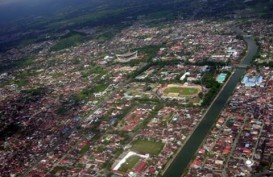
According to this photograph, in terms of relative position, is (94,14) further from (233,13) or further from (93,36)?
(233,13)

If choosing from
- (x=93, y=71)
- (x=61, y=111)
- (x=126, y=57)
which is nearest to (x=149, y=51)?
(x=126, y=57)

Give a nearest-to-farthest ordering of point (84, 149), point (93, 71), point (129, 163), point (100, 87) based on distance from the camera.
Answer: point (129, 163) < point (84, 149) < point (100, 87) < point (93, 71)

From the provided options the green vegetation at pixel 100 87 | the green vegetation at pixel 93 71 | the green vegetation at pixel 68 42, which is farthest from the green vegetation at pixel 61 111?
the green vegetation at pixel 68 42

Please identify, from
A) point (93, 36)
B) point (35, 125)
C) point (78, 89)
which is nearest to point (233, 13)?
point (93, 36)

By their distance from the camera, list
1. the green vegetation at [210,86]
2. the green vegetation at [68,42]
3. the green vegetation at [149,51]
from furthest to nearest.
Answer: the green vegetation at [68,42]
the green vegetation at [149,51]
the green vegetation at [210,86]

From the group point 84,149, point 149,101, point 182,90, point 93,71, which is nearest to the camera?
point 84,149

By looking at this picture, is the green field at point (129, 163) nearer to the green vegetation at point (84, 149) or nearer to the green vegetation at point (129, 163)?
the green vegetation at point (129, 163)

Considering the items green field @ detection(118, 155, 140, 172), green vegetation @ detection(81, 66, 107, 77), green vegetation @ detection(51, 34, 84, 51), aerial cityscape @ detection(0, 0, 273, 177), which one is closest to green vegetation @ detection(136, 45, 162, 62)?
aerial cityscape @ detection(0, 0, 273, 177)

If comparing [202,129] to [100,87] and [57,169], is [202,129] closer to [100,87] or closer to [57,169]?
[57,169]
